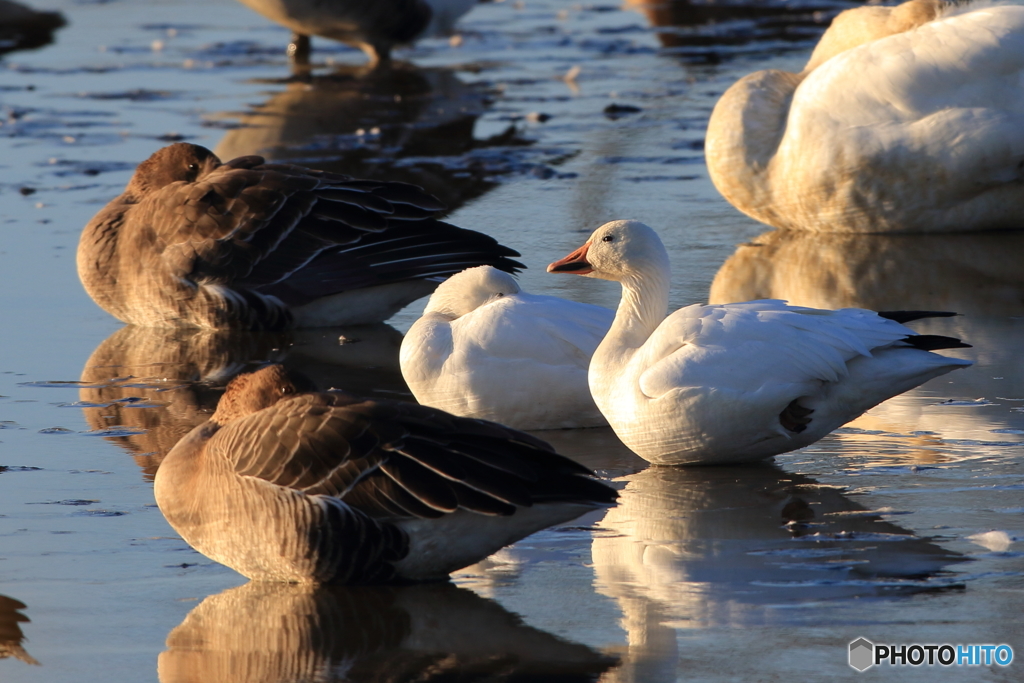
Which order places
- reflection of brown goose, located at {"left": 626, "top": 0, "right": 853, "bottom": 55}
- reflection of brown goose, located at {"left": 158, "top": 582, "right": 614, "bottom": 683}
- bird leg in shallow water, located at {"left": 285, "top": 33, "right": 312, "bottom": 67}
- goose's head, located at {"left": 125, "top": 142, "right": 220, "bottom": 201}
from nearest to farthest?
reflection of brown goose, located at {"left": 158, "top": 582, "right": 614, "bottom": 683} → goose's head, located at {"left": 125, "top": 142, "right": 220, "bottom": 201} → reflection of brown goose, located at {"left": 626, "top": 0, "right": 853, "bottom": 55} → bird leg in shallow water, located at {"left": 285, "top": 33, "right": 312, "bottom": 67}

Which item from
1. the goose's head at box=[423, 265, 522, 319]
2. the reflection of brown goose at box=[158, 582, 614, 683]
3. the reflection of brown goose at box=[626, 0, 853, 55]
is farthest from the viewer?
the reflection of brown goose at box=[626, 0, 853, 55]

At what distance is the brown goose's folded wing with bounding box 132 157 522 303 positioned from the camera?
25.2ft

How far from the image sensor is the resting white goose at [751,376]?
5.16 metres

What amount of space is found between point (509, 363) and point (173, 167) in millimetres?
3302

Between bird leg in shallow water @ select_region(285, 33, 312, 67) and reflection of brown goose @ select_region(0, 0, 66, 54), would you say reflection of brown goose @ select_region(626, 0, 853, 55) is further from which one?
reflection of brown goose @ select_region(0, 0, 66, 54)

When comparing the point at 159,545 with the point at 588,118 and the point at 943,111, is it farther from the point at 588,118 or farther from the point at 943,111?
the point at 588,118

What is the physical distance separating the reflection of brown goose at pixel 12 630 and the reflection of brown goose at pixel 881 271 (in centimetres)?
449

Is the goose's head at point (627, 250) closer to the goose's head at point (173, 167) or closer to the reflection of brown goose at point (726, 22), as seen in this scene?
the goose's head at point (173, 167)

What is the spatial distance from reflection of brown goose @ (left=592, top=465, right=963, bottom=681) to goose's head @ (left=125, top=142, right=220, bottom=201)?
4.00 m

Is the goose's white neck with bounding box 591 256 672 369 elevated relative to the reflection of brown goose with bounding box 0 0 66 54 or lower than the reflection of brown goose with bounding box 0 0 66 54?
lower

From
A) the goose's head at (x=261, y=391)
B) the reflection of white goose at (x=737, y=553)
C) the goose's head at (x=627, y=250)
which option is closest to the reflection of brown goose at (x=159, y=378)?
the goose's head at (x=261, y=391)

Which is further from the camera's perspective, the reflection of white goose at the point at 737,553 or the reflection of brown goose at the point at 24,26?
the reflection of brown goose at the point at 24,26

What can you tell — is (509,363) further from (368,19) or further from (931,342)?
(368,19)

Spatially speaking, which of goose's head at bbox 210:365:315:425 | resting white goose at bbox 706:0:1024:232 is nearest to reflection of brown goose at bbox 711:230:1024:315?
resting white goose at bbox 706:0:1024:232
